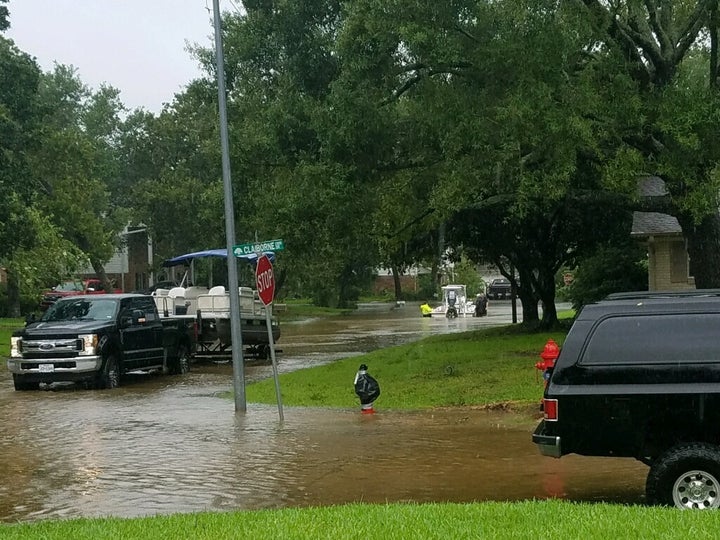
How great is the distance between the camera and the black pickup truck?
71.5 ft

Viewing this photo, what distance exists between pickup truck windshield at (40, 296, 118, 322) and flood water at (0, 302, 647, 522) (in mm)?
3493

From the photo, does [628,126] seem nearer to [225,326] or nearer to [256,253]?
[256,253]

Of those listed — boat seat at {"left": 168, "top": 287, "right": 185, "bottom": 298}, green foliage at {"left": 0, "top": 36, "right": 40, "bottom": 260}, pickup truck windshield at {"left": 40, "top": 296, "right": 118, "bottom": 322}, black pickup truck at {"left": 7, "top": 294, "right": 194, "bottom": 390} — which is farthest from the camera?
green foliage at {"left": 0, "top": 36, "right": 40, "bottom": 260}

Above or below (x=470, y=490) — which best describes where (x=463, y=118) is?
above

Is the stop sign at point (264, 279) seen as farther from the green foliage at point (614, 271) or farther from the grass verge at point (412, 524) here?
the green foliage at point (614, 271)

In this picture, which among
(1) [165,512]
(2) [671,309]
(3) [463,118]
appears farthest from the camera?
(3) [463,118]

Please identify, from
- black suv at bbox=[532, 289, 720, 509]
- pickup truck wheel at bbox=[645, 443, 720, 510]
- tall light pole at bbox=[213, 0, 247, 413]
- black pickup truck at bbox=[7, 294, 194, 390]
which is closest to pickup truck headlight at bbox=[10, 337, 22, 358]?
black pickup truck at bbox=[7, 294, 194, 390]

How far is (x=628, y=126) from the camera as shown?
17.7m

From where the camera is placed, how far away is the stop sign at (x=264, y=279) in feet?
53.1

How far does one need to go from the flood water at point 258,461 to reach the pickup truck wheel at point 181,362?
6.10 metres

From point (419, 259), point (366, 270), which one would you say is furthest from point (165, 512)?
point (366, 270)

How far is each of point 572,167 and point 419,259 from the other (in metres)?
19.4

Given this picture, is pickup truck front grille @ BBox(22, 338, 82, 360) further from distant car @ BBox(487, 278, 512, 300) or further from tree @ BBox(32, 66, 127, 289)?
distant car @ BBox(487, 278, 512, 300)

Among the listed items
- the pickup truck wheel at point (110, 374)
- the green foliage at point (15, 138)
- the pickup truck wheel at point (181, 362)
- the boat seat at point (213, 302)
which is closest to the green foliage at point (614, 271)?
the boat seat at point (213, 302)
